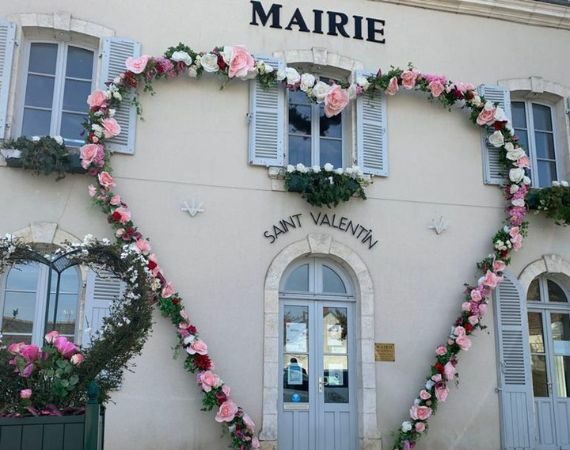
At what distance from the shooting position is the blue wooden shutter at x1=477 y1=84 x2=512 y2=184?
841 cm

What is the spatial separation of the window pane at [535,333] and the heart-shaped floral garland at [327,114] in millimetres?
841

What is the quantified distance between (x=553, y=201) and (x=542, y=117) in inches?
59.5

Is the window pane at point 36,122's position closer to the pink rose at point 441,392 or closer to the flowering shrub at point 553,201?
the pink rose at point 441,392

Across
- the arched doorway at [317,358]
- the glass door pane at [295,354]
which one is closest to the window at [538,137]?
the arched doorway at [317,358]

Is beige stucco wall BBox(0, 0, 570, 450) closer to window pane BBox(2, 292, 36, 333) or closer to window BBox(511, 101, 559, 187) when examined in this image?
window BBox(511, 101, 559, 187)

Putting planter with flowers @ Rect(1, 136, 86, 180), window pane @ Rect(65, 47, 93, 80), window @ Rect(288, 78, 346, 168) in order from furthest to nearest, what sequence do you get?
window @ Rect(288, 78, 346, 168), window pane @ Rect(65, 47, 93, 80), planter with flowers @ Rect(1, 136, 86, 180)

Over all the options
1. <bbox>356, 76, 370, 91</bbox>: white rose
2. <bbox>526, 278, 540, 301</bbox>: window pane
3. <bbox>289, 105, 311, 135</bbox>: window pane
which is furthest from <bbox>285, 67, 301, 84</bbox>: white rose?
<bbox>526, 278, 540, 301</bbox>: window pane

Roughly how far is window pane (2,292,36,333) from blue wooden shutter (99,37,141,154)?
1.80 metres

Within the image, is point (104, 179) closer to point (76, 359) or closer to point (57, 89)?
point (57, 89)

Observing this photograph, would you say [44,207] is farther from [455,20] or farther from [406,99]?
[455,20]

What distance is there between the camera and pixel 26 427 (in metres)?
3.47

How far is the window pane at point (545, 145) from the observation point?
8.95 m

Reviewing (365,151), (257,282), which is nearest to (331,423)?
(257,282)

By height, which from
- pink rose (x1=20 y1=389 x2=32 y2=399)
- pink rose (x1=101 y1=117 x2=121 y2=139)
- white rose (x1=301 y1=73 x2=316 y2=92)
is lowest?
pink rose (x1=20 y1=389 x2=32 y2=399)
